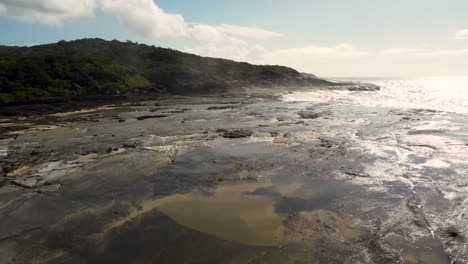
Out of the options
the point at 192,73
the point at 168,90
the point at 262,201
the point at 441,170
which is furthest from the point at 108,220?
the point at 192,73

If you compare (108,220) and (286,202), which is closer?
(108,220)

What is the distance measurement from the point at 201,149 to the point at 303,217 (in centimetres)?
1054

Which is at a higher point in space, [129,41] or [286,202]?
[129,41]

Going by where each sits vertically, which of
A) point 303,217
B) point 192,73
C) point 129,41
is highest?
point 129,41

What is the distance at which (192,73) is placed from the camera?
79000 millimetres

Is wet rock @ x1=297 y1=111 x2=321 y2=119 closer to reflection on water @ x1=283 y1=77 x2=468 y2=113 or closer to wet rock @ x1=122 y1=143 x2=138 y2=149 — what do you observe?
reflection on water @ x1=283 y1=77 x2=468 y2=113

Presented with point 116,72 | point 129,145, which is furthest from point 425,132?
point 116,72

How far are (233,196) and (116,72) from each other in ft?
173

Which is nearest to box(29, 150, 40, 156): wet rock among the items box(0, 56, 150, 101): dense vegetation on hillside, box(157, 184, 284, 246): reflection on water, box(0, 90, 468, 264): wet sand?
box(0, 90, 468, 264): wet sand

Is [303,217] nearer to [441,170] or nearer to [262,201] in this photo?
[262,201]

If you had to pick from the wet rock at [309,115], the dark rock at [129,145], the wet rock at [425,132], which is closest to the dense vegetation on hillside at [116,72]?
the dark rock at [129,145]

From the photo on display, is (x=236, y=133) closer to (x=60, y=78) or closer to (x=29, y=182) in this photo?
(x=29, y=182)

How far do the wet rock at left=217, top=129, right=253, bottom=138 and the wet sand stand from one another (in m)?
0.16

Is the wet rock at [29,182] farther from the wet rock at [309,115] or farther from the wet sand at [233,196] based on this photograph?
the wet rock at [309,115]
